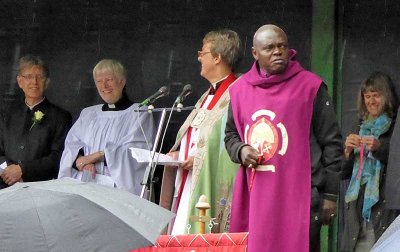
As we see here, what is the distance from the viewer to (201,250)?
8641 mm

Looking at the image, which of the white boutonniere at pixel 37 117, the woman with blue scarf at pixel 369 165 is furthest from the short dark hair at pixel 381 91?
the white boutonniere at pixel 37 117

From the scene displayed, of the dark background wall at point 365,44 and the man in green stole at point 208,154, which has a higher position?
the dark background wall at point 365,44

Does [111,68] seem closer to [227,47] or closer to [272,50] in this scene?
[227,47]

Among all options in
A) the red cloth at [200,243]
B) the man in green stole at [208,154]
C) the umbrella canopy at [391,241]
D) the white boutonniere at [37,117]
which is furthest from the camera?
the white boutonniere at [37,117]

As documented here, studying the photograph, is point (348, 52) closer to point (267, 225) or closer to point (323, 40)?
point (323, 40)

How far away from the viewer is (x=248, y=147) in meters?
8.85

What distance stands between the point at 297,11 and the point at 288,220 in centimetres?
280

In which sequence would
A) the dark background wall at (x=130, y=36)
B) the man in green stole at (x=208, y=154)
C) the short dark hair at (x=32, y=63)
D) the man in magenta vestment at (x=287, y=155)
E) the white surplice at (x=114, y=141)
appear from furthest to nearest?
the short dark hair at (x=32, y=63) → the dark background wall at (x=130, y=36) → the white surplice at (x=114, y=141) → the man in green stole at (x=208, y=154) → the man in magenta vestment at (x=287, y=155)

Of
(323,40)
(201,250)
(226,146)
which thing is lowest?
(201,250)

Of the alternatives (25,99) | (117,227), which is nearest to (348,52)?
(25,99)

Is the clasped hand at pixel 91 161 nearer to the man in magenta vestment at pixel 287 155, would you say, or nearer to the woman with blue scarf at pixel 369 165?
the woman with blue scarf at pixel 369 165

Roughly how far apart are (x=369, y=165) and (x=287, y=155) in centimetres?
149

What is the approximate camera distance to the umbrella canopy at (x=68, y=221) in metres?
6.77

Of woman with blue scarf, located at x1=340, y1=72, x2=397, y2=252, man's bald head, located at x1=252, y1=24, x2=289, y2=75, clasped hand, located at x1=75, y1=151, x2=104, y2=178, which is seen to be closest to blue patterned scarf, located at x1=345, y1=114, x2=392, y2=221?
woman with blue scarf, located at x1=340, y1=72, x2=397, y2=252
